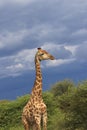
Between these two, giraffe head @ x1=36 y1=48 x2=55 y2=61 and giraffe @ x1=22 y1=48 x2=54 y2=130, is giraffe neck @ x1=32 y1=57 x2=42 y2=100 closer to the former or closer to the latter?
giraffe @ x1=22 y1=48 x2=54 y2=130

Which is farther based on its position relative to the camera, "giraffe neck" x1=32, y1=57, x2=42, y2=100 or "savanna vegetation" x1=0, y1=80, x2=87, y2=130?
"savanna vegetation" x1=0, y1=80, x2=87, y2=130

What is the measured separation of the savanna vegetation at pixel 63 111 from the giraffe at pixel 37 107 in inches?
251

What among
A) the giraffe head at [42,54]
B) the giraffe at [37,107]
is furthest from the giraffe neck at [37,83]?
the giraffe head at [42,54]

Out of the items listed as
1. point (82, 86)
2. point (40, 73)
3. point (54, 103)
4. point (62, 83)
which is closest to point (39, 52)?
point (40, 73)

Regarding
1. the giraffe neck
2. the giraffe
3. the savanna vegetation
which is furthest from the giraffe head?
the savanna vegetation

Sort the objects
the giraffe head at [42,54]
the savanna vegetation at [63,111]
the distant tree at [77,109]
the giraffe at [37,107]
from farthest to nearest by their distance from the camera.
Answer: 1. the savanna vegetation at [63,111]
2. the distant tree at [77,109]
3. the giraffe head at [42,54]
4. the giraffe at [37,107]

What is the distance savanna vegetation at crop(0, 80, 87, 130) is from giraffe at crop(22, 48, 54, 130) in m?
6.37

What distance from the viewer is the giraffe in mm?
16516

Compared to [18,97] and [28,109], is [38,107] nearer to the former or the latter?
[28,109]

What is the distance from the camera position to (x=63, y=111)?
87.9ft

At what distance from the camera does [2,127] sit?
98.6 ft

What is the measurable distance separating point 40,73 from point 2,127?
13.3 metres

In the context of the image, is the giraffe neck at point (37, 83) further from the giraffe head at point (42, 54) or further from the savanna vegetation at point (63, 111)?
the savanna vegetation at point (63, 111)

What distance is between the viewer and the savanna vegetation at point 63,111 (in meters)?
23.8
